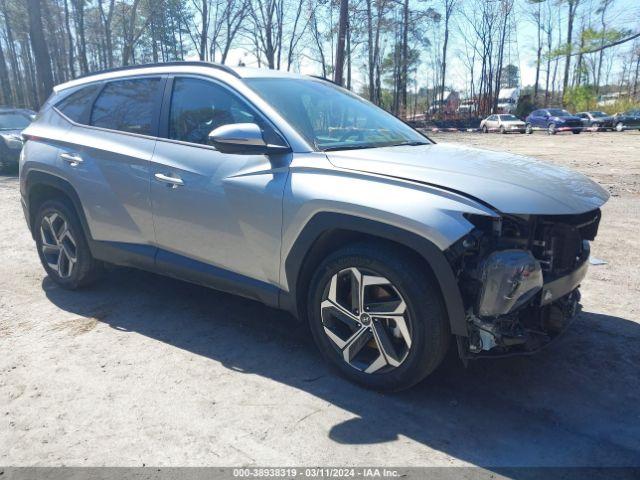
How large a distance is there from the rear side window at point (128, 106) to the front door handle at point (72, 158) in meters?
0.30

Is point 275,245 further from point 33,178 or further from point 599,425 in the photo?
point 33,178

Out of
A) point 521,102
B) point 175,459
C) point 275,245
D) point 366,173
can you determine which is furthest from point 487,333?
point 521,102

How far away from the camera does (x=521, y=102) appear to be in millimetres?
47219

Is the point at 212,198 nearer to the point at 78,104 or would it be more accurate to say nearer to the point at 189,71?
the point at 189,71

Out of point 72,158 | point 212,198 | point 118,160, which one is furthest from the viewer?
point 72,158

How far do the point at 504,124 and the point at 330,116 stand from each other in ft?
119

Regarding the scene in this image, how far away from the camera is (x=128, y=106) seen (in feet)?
13.8

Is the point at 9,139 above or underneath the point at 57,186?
underneath

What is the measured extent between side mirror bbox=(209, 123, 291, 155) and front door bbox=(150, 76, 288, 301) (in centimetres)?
9

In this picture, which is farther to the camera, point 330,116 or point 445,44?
point 445,44

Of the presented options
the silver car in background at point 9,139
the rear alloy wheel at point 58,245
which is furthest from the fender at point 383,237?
the silver car in background at point 9,139

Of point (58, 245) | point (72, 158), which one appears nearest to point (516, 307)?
point (72, 158)

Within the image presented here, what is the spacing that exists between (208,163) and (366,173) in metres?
1.15

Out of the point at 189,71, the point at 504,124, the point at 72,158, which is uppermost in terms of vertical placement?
the point at 189,71
